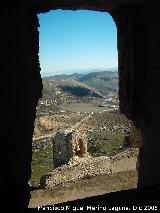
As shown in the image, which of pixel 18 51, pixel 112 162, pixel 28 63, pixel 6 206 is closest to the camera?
pixel 6 206

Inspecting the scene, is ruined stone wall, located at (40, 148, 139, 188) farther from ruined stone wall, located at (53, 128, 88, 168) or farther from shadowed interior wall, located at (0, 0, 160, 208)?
shadowed interior wall, located at (0, 0, 160, 208)

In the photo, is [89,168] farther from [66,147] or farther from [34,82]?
[34,82]

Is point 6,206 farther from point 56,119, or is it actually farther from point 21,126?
point 56,119

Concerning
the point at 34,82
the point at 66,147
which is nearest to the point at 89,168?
the point at 66,147

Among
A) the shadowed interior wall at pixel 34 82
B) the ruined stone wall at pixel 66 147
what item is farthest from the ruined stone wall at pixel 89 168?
the shadowed interior wall at pixel 34 82

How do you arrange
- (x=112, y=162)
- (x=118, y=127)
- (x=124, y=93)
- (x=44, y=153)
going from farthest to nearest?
1. (x=118, y=127)
2. (x=44, y=153)
3. (x=112, y=162)
4. (x=124, y=93)

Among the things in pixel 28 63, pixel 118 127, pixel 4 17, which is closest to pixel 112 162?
pixel 28 63

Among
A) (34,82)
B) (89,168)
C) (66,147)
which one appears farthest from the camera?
(66,147)

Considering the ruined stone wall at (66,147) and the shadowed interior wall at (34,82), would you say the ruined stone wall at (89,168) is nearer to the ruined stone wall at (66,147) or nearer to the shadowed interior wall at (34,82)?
the ruined stone wall at (66,147)
